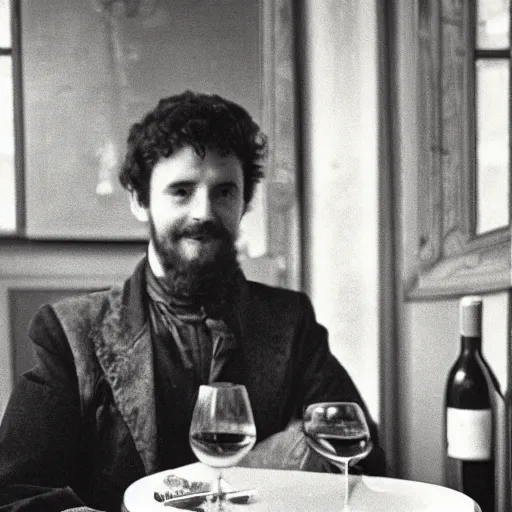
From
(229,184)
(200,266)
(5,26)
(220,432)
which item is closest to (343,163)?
(229,184)

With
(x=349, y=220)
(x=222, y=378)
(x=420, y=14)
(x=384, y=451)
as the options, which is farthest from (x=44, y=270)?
(x=420, y=14)

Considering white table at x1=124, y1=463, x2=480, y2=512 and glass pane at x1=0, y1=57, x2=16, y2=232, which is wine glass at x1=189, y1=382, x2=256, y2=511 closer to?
white table at x1=124, y1=463, x2=480, y2=512

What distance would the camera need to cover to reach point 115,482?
1.54 m

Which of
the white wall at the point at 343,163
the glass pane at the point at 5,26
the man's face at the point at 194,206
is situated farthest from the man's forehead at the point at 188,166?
the glass pane at the point at 5,26

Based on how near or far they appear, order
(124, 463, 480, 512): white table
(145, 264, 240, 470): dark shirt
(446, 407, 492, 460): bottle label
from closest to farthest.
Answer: (124, 463, 480, 512): white table, (446, 407, 492, 460): bottle label, (145, 264, 240, 470): dark shirt

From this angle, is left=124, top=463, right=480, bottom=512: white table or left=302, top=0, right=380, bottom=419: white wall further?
left=302, top=0, right=380, bottom=419: white wall

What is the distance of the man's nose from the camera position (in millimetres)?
1574

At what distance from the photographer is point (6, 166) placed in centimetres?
159

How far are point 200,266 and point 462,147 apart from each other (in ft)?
1.77

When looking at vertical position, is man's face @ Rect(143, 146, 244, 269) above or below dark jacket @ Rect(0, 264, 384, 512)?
above

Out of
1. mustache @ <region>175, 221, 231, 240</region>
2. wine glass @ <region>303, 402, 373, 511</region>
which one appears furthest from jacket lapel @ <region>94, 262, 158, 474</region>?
wine glass @ <region>303, 402, 373, 511</region>

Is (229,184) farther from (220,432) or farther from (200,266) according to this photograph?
(220,432)

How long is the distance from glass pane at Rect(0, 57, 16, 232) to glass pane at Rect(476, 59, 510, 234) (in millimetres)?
866

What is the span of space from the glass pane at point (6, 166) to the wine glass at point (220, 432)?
51cm
